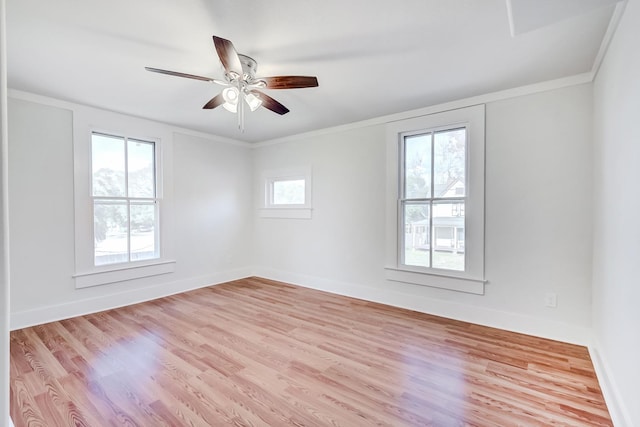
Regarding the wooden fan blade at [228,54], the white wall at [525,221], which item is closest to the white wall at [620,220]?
the white wall at [525,221]

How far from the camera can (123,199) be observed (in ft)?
12.5

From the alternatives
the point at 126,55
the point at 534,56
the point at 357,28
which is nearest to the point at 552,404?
the point at 534,56

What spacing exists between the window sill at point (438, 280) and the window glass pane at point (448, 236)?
0.42 feet

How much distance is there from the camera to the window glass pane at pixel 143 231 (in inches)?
156

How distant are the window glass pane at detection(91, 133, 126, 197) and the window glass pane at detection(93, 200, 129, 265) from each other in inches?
6.1

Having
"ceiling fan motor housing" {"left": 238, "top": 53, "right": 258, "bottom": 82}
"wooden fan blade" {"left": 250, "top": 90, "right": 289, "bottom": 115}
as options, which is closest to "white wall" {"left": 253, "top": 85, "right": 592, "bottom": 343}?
"wooden fan blade" {"left": 250, "top": 90, "right": 289, "bottom": 115}

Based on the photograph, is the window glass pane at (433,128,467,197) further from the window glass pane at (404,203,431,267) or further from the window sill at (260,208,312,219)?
the window sill at (260,208,312,219)

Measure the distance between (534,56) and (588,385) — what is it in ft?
8.03

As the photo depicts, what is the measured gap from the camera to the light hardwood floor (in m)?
1.76

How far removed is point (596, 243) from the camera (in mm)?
2438

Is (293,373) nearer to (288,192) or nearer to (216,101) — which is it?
(216,101)

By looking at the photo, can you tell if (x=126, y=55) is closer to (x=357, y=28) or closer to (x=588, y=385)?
(x=357, y=28)

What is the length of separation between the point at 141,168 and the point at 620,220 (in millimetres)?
4887

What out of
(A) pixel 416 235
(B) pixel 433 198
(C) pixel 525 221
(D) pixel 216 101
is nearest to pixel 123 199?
(D) pixel 216 101
